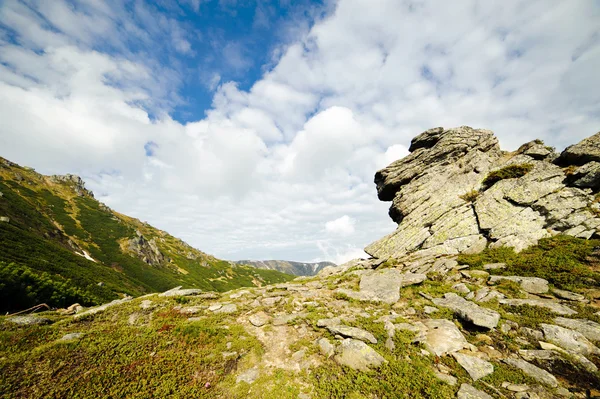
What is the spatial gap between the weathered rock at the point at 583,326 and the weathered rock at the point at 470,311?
8.99 feet

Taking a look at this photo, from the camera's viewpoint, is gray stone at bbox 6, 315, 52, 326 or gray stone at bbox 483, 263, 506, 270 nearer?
gray stone at bbox 6, 315, 52, 326

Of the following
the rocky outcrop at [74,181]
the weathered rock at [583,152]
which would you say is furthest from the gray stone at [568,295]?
the rocky outcrop at [74,181]

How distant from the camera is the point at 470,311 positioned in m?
14.2

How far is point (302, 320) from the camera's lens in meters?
15.9

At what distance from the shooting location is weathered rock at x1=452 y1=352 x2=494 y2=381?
10.1m

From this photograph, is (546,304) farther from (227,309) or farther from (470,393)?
(227,309)

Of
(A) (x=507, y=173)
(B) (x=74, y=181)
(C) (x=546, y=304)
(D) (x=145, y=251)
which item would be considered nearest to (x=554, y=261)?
(C) (x=546, y=304)

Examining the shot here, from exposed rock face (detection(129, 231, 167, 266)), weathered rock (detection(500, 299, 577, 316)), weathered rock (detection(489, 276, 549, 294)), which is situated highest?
exposed rock face (detection(129, 231, 167, 266))

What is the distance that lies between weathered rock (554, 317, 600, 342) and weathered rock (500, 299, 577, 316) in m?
0.69

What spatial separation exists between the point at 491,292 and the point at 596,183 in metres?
17.4

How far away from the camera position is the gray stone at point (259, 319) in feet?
51.7

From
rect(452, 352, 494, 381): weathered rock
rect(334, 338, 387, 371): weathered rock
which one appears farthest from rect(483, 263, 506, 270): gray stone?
rect(334, 338, 387, 371): weathered rock

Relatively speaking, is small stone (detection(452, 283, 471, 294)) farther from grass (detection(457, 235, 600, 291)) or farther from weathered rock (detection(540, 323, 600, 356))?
weathered rock (detection(540, 323, 600, 356))

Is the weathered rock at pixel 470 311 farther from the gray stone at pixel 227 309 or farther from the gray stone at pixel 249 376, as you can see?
the gray stone at pixel 227 309
